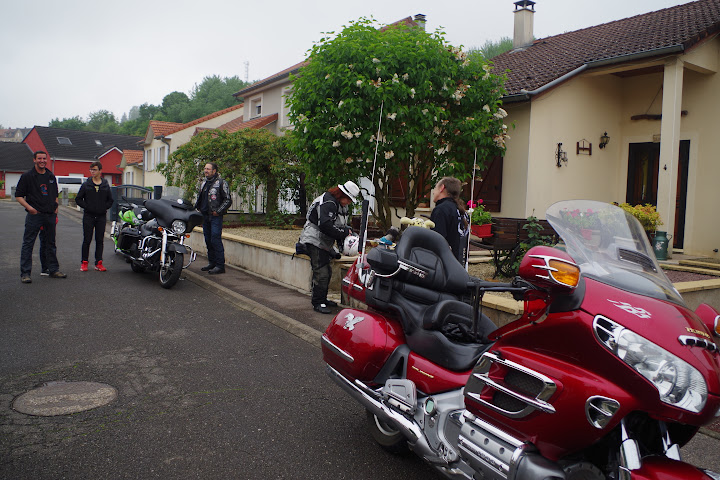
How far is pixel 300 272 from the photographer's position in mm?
9250

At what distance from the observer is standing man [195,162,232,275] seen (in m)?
10.5

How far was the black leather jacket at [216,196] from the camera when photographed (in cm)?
1045

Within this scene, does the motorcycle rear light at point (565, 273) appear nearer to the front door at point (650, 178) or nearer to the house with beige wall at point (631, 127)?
the house with beige wall at point (631, 127)

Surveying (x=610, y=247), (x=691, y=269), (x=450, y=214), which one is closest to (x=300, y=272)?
(x=450, y=214)

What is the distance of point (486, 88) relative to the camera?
9.92 m

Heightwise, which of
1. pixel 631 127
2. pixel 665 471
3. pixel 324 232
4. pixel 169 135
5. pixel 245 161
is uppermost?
pixel 169 135

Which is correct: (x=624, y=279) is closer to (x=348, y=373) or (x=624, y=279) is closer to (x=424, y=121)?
(x=348, y=373)

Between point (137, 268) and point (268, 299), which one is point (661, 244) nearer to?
point (268, 299)

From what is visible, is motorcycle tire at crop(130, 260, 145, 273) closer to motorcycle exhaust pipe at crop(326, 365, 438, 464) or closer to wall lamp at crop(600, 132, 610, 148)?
motorcycle exhaust pipe at crop(326, 365, 438, 464)

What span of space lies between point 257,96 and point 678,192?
21771 millimetres

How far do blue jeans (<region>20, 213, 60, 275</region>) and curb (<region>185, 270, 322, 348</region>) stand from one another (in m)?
2.17

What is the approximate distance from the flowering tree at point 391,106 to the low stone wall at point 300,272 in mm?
1574

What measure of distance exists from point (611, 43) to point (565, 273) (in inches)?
525

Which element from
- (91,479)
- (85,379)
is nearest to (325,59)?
(85,379)
